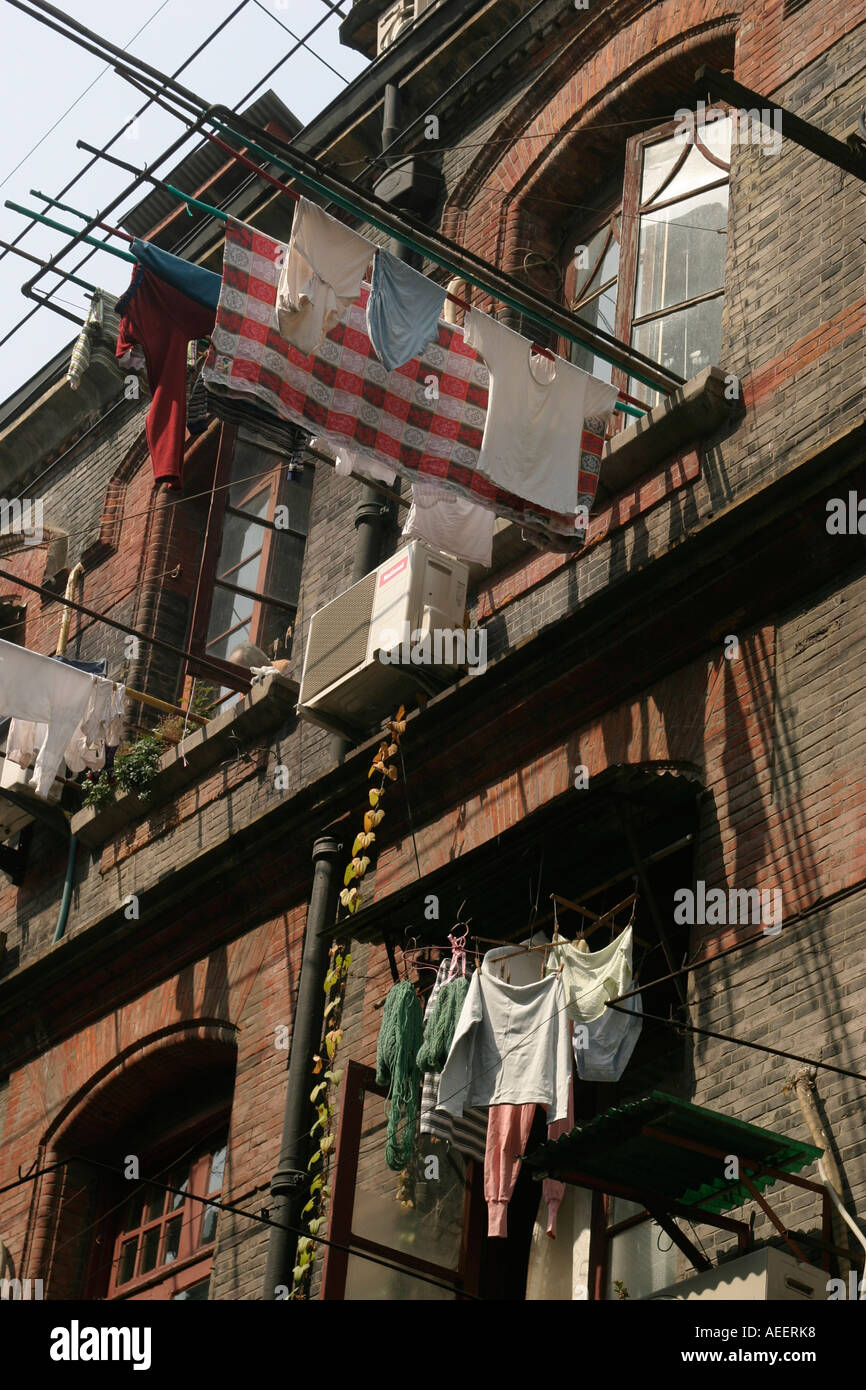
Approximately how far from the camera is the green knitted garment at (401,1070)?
10.7 meters

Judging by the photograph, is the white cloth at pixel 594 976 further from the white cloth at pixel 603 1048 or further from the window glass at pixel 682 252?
the window glass at pixel 682 252

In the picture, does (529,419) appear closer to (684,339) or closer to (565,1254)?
(684,339)

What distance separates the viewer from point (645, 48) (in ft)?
48.1

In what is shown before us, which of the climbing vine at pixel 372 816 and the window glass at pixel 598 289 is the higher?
the window glass at pixel 598 289

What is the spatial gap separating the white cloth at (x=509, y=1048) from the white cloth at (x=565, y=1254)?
92 cm

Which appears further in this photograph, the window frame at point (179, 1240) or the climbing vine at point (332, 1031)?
the window frame at point (179, 1240)

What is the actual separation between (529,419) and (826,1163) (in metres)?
4.80

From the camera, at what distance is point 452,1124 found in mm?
10562

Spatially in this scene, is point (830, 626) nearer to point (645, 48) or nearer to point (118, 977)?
point (645, 48)

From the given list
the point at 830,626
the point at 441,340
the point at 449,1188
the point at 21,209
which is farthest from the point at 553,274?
the point at 449,1188

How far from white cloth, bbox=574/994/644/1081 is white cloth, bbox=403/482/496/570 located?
3.52 metres

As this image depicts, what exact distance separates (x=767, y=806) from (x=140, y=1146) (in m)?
6.69

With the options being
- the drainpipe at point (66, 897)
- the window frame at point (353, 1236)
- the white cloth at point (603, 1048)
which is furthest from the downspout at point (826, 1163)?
the drainpipe at point (66, 897)

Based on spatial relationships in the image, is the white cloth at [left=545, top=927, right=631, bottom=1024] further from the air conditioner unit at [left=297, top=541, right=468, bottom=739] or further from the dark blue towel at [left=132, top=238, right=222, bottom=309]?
the dark blue towel at [left=132, top=238, right=222, bottom=309]
